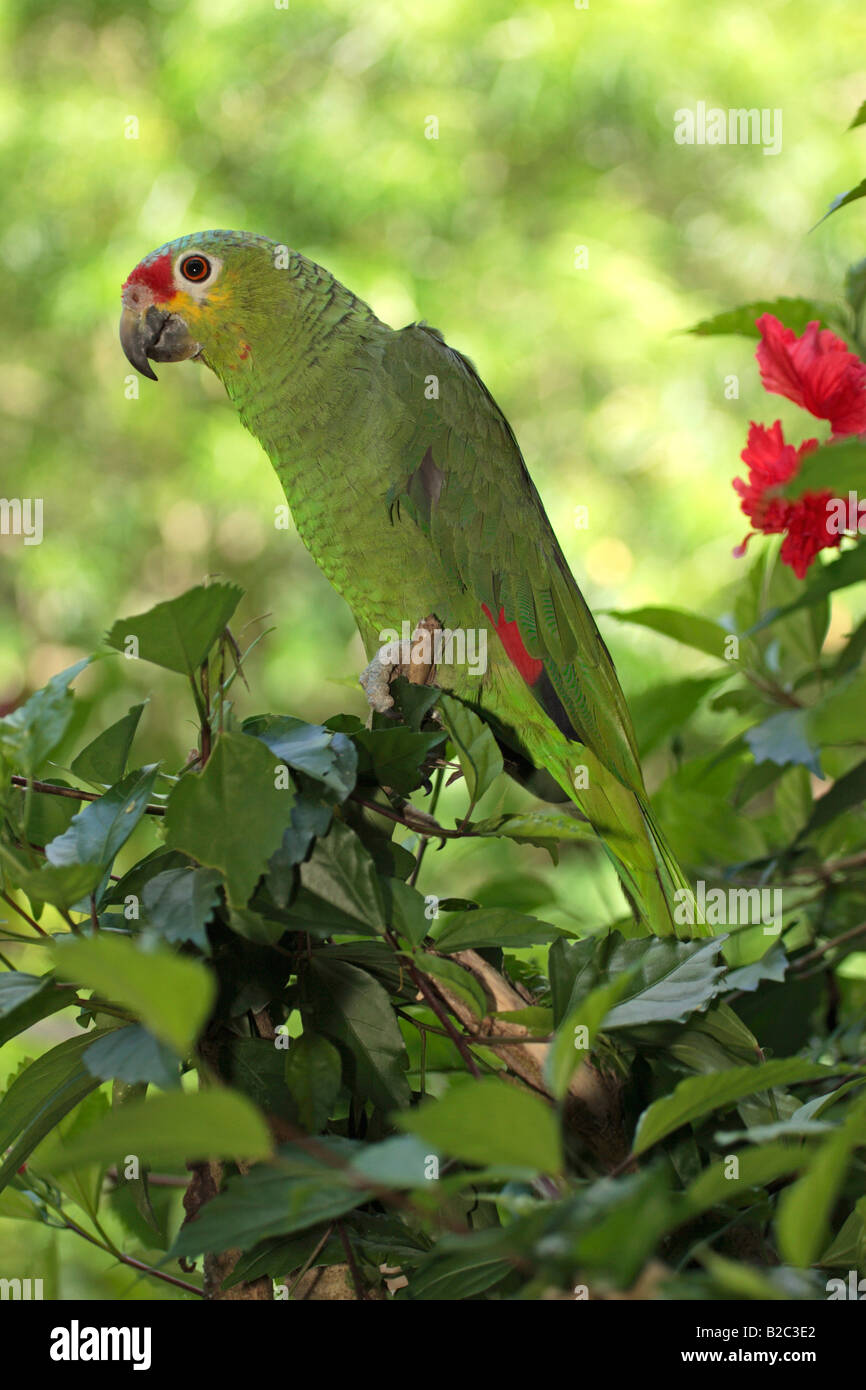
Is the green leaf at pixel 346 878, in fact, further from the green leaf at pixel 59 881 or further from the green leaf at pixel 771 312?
the green leaf at pixel 771 312

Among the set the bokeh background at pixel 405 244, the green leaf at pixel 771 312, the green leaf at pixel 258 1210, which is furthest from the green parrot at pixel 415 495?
the bokeh background at pixel 405 244

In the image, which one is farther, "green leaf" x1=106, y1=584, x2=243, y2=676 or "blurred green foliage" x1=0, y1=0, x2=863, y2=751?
"blurred green foliage" x1=0, y1=0, x2=863, y2=751

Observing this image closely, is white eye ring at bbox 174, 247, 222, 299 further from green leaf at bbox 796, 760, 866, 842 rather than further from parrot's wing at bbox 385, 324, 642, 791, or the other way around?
green leaf at bbox 796, 760, 866, 842

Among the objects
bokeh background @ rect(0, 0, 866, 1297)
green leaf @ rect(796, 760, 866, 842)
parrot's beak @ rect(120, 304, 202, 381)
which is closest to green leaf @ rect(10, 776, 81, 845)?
green leaf @ rect(796, 760, 866, 842)

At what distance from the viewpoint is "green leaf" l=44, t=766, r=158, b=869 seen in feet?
1.28

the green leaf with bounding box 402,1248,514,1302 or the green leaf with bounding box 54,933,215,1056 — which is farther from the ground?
the green leaf with bounding box 54,933,215,1056

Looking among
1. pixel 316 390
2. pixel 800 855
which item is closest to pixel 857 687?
pixel 800 855

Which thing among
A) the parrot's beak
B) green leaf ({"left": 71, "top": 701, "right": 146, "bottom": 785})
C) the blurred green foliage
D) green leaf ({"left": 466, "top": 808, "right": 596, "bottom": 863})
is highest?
the blurred green foliage

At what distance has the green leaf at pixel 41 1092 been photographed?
1.33 ft

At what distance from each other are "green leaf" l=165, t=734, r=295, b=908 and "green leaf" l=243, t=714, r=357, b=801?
0.04 ft

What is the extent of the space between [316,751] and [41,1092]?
178mm

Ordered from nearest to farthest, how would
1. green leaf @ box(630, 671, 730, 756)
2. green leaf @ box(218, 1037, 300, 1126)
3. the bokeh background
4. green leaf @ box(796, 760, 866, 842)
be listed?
green leaf @ box(218, 1037, 300, 1126) → green leaf @ box(796, 760, 866, 842) → green leaf @ box(630, 671, 730, 756) → the bokeh background

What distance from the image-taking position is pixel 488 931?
42 centimetres

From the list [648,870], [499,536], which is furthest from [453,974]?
[499,536]
